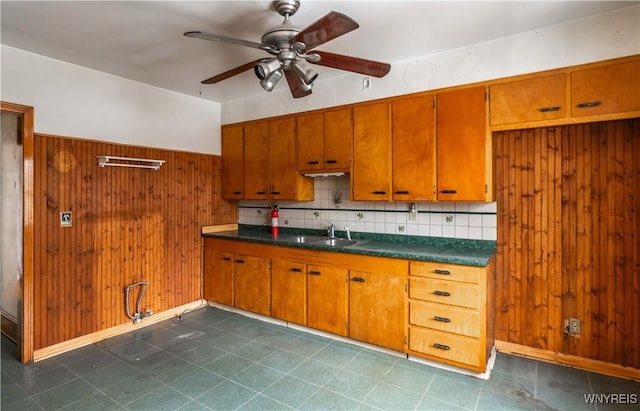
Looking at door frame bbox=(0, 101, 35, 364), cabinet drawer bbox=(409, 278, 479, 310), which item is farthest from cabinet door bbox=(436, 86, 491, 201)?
door frame bbox=(0, 101, 35, 364)

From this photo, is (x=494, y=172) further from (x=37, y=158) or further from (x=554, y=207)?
(x=37, y=158)

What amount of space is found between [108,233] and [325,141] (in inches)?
89.2

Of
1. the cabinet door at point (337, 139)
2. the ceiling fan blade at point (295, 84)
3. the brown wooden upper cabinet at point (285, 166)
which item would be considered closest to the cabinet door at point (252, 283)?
the brown wooden upper cabinet at point (285, 166)

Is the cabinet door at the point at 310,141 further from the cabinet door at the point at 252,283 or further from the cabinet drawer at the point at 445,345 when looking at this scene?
the cabinet drawer at the point at 445,345

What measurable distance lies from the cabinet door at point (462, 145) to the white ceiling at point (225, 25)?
1.46 feet

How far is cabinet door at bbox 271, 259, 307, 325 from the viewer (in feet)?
10.7

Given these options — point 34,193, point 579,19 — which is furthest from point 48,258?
point 579,19

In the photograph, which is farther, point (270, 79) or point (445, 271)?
point (445, 271)

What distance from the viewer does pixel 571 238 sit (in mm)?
2613

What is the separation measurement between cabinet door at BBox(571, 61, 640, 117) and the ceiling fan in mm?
1358

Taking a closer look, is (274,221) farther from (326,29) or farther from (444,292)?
(326,29)

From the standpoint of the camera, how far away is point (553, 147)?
265cm

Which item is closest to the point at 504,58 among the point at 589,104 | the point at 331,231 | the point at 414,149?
the point at 589,104

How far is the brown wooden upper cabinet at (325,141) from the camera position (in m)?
3.27
